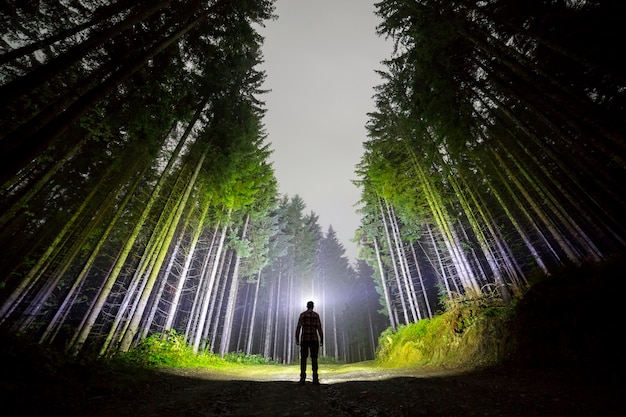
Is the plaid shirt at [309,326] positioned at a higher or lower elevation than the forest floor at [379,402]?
higher

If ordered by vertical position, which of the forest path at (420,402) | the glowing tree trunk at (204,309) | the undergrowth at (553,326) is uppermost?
the glowing tree trunk at (204,309)

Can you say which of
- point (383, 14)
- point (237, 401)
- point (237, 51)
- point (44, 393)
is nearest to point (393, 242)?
point (383, 14)

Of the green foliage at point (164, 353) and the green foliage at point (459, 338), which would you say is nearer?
the green foliage at point (459, 338)

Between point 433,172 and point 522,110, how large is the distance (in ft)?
17.1

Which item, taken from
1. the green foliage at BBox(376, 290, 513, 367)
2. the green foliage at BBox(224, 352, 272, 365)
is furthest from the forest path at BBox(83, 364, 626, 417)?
the green foliage at BBox(224, 352, 272, 365)

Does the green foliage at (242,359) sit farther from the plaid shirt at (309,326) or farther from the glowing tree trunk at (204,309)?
the plaid shirt at (309,326)

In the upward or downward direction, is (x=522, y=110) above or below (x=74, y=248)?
above

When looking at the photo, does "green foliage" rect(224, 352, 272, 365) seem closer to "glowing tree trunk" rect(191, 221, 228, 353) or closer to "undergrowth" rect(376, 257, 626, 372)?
"glowing tree trunk" rect(191, 221, 228, 353)

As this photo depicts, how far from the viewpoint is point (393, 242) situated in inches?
835

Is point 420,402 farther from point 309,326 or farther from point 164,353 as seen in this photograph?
point 164,353

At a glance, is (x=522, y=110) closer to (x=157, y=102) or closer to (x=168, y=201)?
(x=157, y=102)

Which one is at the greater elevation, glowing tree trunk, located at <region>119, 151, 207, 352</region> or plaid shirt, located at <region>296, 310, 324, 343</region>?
glowing tree trunk, located at <region>119, 151, 207, 352</region>

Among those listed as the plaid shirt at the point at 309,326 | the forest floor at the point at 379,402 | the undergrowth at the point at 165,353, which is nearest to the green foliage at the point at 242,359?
the undergrowth at the point at 165,353

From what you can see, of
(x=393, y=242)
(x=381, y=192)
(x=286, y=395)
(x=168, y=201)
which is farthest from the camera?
(x=393, y=242)
